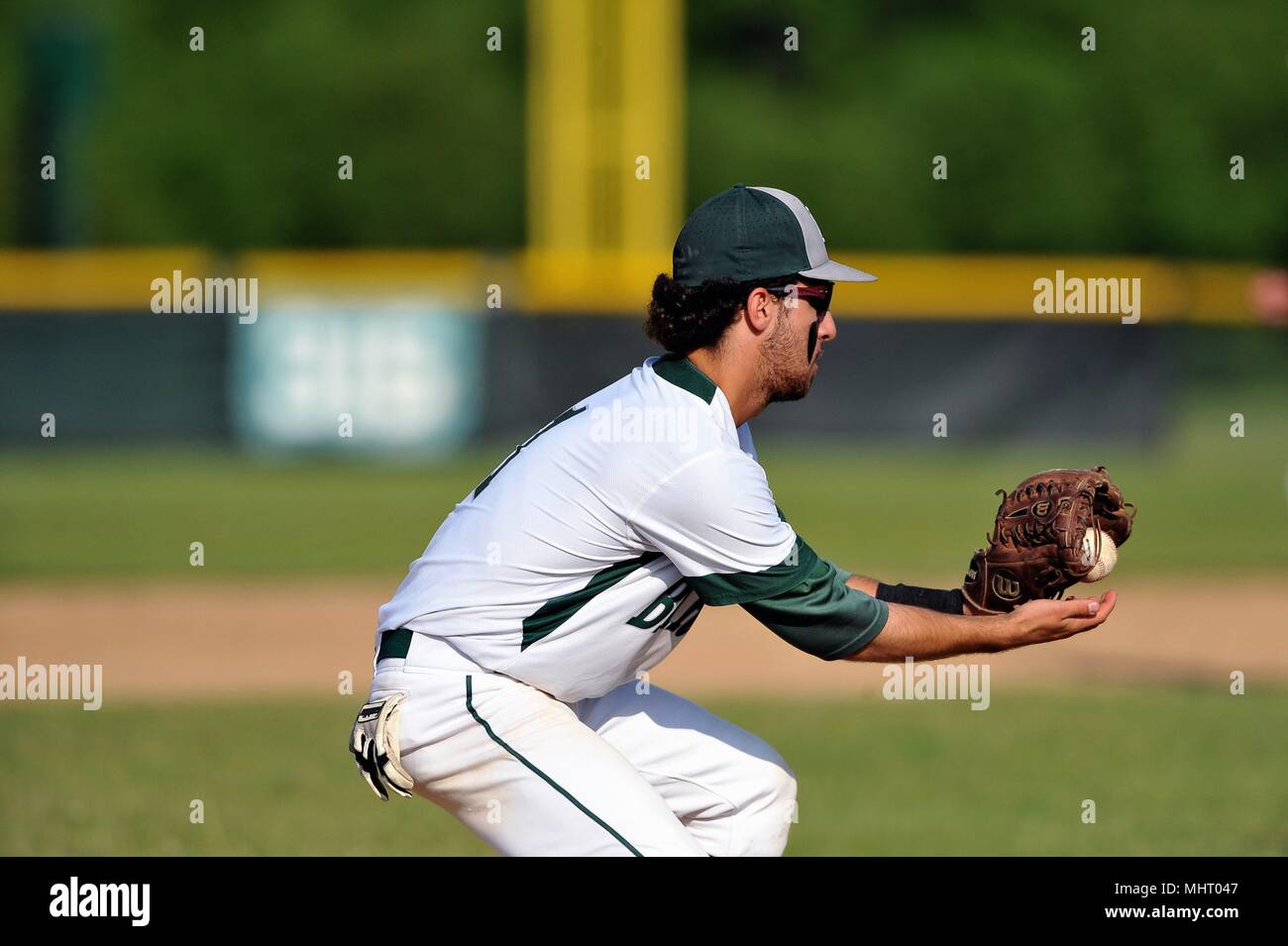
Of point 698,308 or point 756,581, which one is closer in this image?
point 756,581

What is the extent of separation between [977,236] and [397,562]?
2711 cm

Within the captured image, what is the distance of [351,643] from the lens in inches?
429

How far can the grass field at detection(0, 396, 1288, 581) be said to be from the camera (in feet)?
46.2

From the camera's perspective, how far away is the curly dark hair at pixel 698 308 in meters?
4.02

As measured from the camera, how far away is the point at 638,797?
386 cm

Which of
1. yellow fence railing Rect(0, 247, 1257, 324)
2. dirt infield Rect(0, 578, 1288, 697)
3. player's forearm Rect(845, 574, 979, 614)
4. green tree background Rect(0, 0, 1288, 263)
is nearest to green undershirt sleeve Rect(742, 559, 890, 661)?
player's forearm Rect(845, 574, 979, 614)

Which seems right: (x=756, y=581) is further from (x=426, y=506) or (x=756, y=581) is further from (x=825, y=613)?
(x=426, y=506)

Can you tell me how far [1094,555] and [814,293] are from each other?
0.98 m

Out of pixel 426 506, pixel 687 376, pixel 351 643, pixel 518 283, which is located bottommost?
pixel 351 643

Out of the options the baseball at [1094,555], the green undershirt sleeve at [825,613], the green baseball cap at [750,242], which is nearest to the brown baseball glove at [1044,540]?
the baseball at [1094,555]

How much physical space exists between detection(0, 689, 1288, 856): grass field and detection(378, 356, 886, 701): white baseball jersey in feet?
7.57

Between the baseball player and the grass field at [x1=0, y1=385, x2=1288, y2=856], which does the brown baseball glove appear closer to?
the baseball player

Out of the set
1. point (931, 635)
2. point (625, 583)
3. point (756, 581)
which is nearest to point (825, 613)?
point (756, 581)
